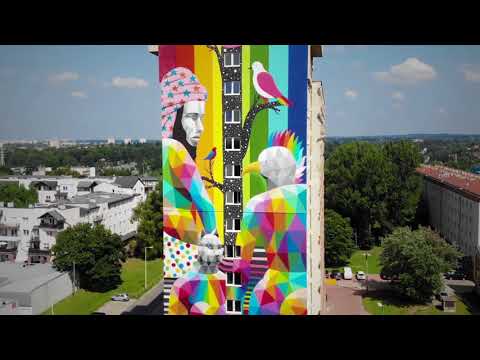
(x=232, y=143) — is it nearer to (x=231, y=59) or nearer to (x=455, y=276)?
(x=231, y=59)

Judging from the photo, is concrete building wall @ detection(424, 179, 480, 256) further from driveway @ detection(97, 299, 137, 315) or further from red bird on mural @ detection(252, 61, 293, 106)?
red bird on mural @ detection(252, 61, 293, 106)

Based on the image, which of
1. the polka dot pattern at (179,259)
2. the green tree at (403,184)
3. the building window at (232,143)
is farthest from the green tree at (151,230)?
the building window at (232,143)

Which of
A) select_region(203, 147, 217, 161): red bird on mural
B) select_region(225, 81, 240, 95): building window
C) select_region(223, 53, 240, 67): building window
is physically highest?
select_region(223, 53, 240, 67): building window

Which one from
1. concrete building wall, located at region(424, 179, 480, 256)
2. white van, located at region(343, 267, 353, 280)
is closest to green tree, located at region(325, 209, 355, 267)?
white van, located at region(343, 267, 353, 280)

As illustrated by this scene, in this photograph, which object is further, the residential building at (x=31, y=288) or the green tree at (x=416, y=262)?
the green tree at (x=416, y=262)

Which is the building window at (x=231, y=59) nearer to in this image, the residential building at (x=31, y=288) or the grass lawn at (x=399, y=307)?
the grass lawn at (x=399, y=307)
